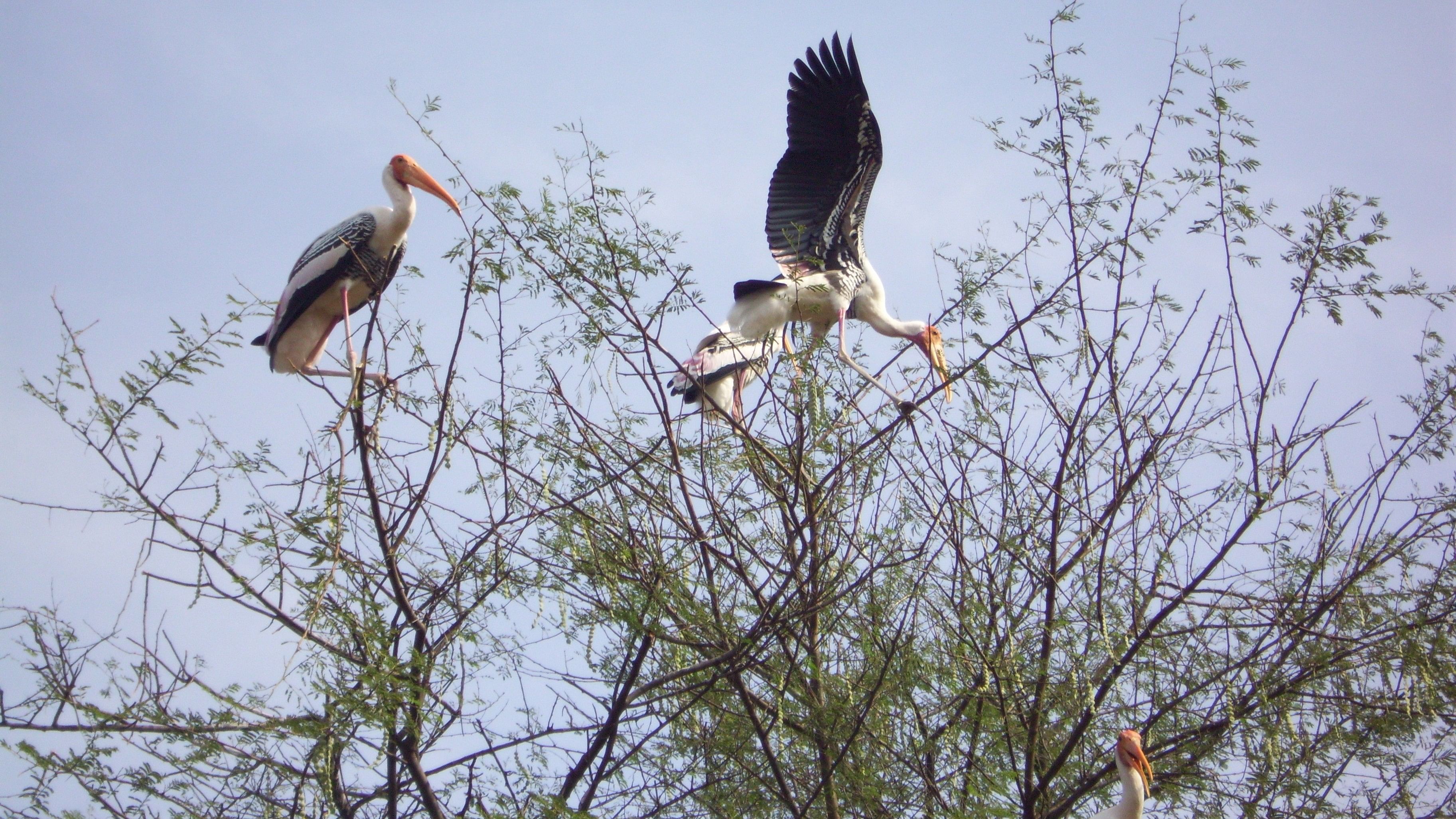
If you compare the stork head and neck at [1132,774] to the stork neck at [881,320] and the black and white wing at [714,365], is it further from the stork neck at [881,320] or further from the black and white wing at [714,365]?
the stork neck at [881,320]

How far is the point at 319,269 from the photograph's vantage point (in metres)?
4.84

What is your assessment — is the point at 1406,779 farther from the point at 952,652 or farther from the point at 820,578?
the point at 820,578

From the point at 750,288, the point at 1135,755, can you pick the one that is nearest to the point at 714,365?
the point at 750,288

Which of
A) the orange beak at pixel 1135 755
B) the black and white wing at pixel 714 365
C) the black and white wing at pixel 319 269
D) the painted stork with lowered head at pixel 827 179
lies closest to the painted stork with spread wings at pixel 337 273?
the black and white wing at pixel 319 269

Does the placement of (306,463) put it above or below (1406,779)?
above

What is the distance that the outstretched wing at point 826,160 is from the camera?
20.9ft

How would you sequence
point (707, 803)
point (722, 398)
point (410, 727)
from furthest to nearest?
point (722, 398), point (707, 803), point (410, 727)

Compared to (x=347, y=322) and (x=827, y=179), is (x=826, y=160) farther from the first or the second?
(x=347, y=322)

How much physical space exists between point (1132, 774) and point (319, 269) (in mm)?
3190

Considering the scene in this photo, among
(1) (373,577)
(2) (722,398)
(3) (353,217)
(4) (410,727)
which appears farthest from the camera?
(2) (722,398)

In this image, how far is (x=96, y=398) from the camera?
3371 millimetres

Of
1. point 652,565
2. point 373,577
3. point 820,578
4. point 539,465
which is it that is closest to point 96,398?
point 373,577

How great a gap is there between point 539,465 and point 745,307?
2.66 m

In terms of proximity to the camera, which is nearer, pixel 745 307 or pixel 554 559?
pixel 554 559
